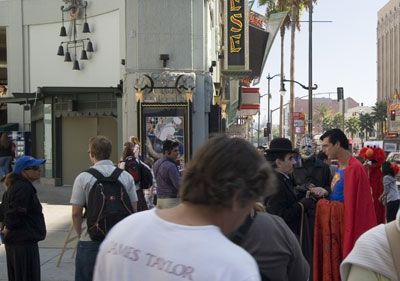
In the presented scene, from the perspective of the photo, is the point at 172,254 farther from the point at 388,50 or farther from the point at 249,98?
the point at 388,50

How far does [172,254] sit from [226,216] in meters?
0.21

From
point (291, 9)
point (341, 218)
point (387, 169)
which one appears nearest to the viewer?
point (341, 218)

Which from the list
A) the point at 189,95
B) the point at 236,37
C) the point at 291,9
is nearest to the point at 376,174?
the point at 189,95

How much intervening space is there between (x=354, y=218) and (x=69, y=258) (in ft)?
14.7

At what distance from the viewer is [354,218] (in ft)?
18.8

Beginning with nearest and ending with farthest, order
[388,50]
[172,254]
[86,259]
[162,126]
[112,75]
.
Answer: [172,254] → [86,259] → [162,126] → [112,75] → [388,50]

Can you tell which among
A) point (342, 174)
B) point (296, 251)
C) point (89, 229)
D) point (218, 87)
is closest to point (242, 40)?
point (218, 87)

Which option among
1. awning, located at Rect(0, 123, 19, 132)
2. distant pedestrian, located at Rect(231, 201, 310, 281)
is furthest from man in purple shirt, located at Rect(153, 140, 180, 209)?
awning, located at Rect(0, 123, 19, 132)

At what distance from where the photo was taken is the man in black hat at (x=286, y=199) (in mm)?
5266

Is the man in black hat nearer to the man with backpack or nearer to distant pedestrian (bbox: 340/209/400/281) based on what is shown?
the man with backpack

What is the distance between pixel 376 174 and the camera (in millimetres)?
10539

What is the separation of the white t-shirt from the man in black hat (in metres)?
3.24

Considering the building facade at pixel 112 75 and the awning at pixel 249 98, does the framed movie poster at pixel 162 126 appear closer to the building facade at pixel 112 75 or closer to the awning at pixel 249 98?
the building facade at pixel 112 75

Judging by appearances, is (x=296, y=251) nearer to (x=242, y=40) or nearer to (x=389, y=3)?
(x=242, y=40)
